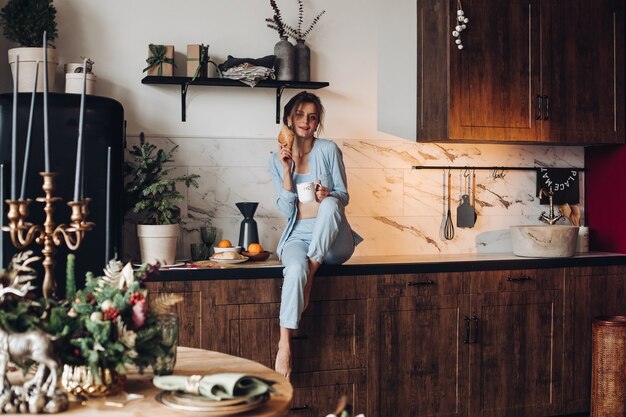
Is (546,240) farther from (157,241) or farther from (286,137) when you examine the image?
(157,241)

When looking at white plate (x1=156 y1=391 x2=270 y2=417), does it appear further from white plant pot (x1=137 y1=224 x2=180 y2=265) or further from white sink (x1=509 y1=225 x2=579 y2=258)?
white sink (x1=509 y1=225 x2=579 y2=258)

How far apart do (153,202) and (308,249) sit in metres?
0.82

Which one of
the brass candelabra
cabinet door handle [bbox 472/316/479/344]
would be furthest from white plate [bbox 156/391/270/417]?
cabinet door handle [bbox 472/316/479/344]

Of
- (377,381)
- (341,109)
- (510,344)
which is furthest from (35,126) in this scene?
(510,344)

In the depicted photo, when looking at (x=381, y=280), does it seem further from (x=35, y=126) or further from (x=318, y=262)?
(x=35, y=126)

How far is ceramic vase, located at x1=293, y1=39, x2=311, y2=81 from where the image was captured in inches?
173

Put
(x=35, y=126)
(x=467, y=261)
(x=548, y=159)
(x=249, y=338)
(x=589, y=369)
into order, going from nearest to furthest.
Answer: (x=35, y=126) < (x=249, y=338) < (x=467, y=261) < (x=589, y=369) < (x=548, y=159)

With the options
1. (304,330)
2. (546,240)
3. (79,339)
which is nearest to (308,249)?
(304,330)

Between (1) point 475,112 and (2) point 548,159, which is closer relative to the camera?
(1) point 475,112

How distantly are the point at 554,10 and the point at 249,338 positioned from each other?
2.60 m

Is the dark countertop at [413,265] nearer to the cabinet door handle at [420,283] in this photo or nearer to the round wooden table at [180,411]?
the cabinet door handle at [420,283]

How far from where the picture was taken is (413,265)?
161 inches

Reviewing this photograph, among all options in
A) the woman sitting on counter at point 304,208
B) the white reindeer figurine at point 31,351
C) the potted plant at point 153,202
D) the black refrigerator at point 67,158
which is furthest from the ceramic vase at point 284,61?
the white reindeer figurine at point 31,351

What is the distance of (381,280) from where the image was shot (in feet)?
13.2
